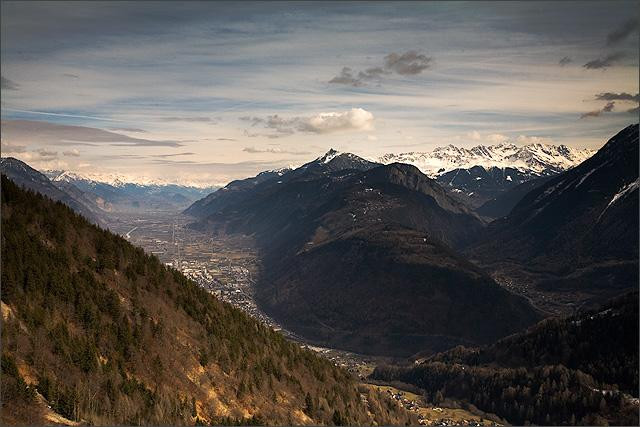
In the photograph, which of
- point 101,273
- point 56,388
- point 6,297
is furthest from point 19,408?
point 101,273

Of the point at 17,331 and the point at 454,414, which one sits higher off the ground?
the point at 17,331

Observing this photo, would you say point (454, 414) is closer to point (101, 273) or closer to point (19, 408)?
point (101, 273)

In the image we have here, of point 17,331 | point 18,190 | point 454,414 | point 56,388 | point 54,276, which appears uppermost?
point 18,190

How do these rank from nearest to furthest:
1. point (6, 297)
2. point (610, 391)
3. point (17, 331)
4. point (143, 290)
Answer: point (17, 331)
point (6, 297)
point (143, 290)
point (610, 391)

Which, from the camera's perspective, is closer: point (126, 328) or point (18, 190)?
point (126, 328)

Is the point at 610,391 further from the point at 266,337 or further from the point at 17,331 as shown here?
the point at 17,331

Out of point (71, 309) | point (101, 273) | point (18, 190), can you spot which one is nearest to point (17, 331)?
point (71, 309)

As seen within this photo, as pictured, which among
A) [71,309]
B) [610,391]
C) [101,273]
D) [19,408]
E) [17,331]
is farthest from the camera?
[610,391]
